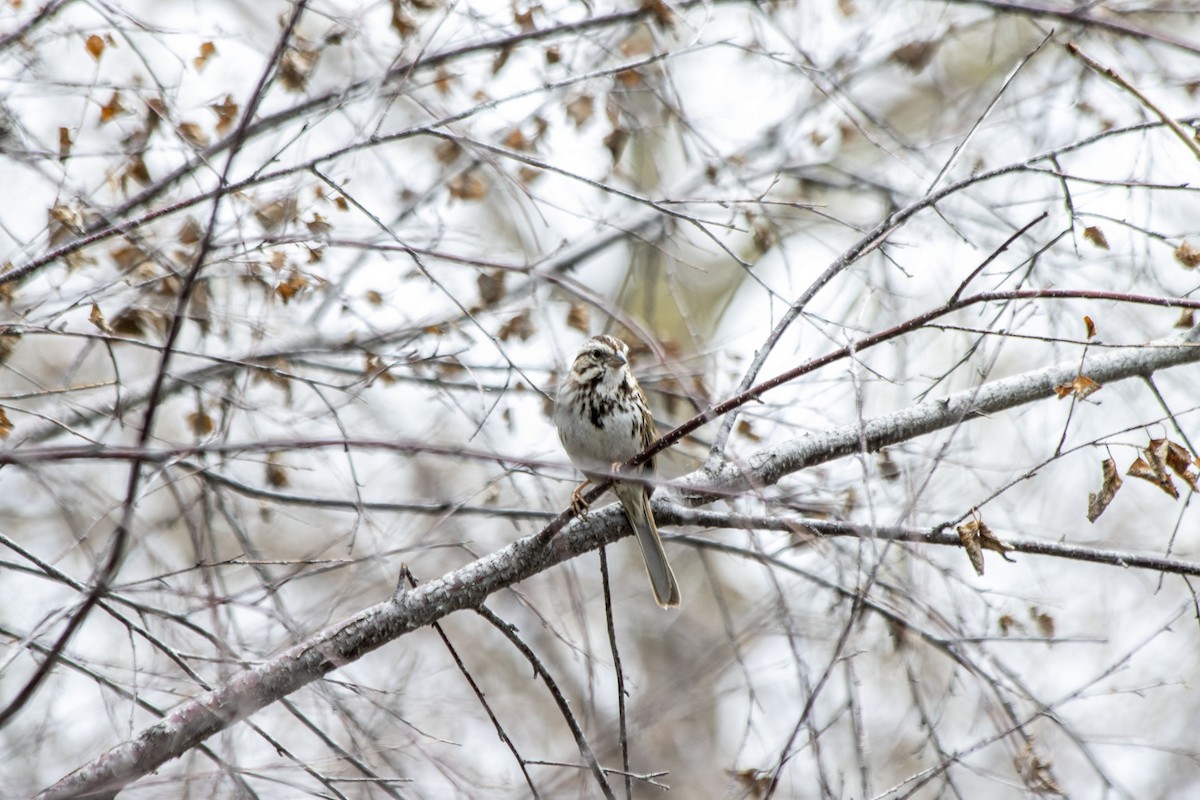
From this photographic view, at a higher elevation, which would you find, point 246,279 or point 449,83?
point 449,83

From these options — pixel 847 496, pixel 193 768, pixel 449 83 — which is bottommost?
pixel 193 768

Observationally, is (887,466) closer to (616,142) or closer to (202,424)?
(616,142)

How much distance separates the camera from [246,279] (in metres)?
4.32

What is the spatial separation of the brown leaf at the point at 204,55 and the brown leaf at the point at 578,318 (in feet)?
6.66

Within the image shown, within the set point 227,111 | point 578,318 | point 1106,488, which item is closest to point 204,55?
point 227,111

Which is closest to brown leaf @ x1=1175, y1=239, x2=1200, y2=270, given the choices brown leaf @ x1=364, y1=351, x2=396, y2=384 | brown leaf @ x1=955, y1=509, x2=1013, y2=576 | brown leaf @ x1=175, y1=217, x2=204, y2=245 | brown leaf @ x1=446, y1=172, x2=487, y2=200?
brown leaf @ x1=955, y1=509, x2=1013, y2=576

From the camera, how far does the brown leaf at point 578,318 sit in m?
5.63

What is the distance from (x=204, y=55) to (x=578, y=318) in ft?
6.92

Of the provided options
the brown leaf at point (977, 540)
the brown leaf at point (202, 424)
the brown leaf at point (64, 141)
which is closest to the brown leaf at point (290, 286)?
the brown leaf at point (64, 141)

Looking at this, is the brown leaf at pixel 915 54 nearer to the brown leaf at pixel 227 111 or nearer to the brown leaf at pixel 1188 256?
the brown leaf at pixel 1188 256

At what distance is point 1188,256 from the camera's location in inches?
144

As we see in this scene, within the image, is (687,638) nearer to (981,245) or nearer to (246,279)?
(981,245)

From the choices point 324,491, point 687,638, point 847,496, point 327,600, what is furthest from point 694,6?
point 687,638

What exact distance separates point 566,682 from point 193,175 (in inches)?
251
